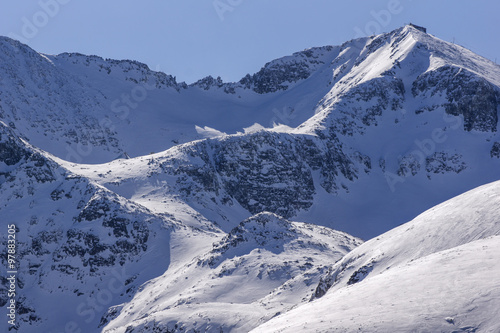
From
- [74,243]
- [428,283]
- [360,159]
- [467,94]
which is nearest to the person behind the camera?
[428,283]

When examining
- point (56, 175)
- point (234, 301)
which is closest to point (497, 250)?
point (234, 301)

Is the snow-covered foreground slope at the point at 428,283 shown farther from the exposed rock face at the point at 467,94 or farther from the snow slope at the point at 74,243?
the exposed rock face at the point at 467,94

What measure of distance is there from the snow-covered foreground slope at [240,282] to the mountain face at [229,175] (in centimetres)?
19

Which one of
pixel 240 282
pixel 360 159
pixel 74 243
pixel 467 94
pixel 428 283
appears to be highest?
pixel 467 94

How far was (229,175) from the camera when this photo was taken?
88.4 m

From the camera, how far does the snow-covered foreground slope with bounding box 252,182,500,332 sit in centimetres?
2152

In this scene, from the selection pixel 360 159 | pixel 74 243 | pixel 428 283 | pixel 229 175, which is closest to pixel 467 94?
pixel 360 159

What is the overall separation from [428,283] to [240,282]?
30.0 metres

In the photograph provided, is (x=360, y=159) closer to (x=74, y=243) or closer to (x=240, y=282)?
(x=240, y=282)

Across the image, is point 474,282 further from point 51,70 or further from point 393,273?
point 51,70

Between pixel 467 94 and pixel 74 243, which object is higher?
pixel 467 94

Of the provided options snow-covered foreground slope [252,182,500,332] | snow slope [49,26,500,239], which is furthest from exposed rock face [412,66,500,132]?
snow-covered foreground slope [252,182,500,332]

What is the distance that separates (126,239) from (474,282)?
47845mm

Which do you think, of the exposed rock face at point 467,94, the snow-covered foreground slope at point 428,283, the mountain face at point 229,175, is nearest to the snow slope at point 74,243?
the mountain face at point 229,175
